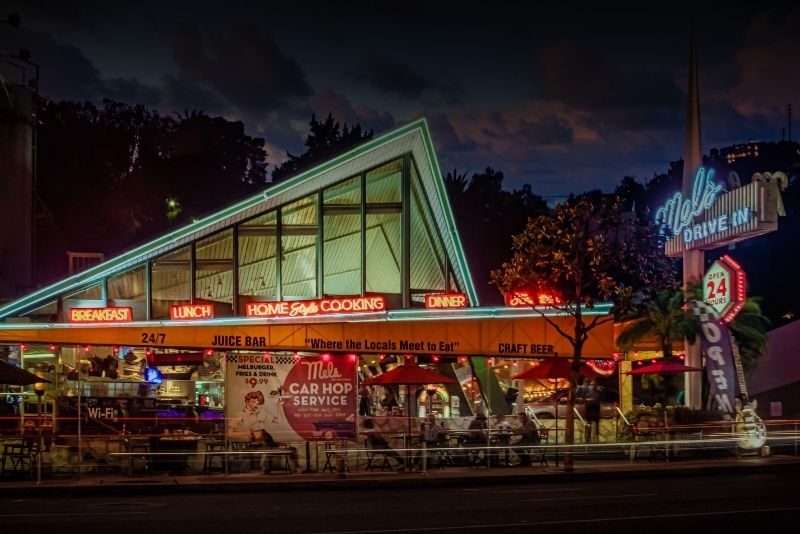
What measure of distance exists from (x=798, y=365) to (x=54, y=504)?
3007cm

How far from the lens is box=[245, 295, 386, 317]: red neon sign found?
97.3ft

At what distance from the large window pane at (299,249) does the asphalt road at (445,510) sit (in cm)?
1116

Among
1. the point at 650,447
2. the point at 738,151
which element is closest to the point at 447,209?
the point at 650,447

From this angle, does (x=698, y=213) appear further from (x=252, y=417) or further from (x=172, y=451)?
(x=172, y=451)

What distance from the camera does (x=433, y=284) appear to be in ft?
114

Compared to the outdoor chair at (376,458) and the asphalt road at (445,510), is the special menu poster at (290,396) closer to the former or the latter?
the outdoor chair at (376,458)

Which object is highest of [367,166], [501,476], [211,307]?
[367,166]

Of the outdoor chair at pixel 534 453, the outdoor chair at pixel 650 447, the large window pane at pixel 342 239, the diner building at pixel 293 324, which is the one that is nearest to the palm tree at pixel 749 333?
the diner building at pixel 293 324

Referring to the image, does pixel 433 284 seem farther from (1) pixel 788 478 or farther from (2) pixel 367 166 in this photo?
(1) pixel 788 478

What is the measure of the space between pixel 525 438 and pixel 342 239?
30.9 ft

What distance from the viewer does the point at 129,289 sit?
31.7m

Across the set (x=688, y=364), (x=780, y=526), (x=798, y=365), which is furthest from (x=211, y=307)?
(x=798, y=365)

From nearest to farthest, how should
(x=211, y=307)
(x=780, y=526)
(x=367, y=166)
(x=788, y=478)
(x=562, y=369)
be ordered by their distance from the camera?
(x=780, y=526), (x=788, y=478), (x=562, y=369), (x=211, y=307), (x=367, y=166)

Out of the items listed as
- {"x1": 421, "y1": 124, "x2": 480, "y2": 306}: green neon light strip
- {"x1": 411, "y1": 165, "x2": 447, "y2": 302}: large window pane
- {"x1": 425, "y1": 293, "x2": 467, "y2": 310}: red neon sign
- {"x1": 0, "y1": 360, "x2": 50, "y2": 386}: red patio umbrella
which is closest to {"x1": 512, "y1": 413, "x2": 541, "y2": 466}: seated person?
{"x1": 425, "y1": 293, "x2": 467, "y2": 310}: red neon sign
